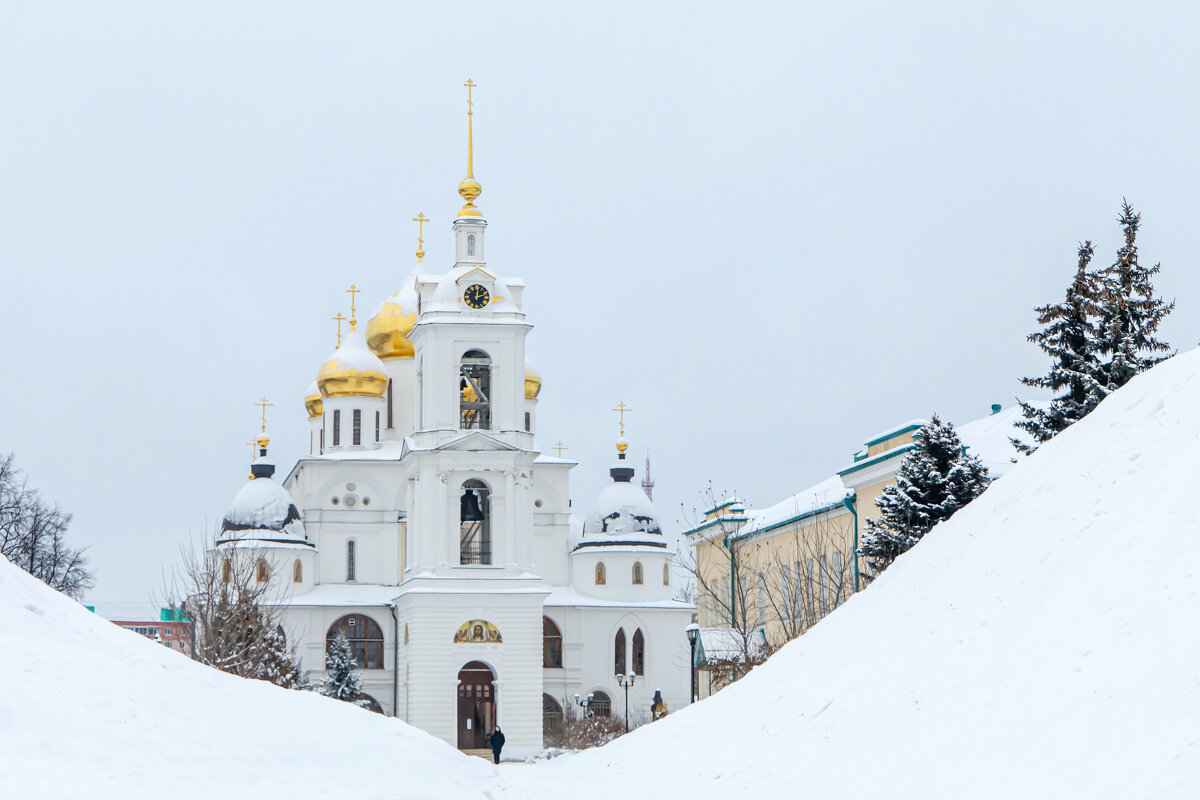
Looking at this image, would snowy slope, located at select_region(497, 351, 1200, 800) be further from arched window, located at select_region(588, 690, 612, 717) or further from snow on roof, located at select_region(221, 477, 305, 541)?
snow on roof, located at select_region(221, 477, 305, 541)

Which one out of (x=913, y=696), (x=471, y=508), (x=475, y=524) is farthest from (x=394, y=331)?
(x=913, y=696)

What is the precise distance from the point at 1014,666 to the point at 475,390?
1638 inches

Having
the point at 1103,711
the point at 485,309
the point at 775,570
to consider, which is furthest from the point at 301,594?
the point at 1103,711

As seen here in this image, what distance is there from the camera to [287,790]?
13867mm

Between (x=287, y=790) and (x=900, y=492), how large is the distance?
16.4 m

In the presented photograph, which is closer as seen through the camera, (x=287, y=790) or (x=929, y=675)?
(x=287, y=790)

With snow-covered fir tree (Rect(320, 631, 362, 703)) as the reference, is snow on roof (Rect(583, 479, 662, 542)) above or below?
above

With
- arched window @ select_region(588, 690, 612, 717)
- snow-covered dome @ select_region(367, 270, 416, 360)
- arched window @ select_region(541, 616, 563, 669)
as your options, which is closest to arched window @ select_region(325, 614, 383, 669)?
arched window @ select_region(541, 616, 563, 669)

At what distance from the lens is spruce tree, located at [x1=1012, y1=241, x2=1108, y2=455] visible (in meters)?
27.4

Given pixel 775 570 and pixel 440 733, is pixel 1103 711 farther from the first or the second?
pixel 440 733

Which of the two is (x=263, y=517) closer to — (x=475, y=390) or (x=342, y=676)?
(x=342, y=676)

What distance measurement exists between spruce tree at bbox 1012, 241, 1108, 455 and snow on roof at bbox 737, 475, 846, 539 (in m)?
14.3

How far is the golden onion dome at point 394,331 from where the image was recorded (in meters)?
62.9

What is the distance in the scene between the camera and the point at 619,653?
5869cm
